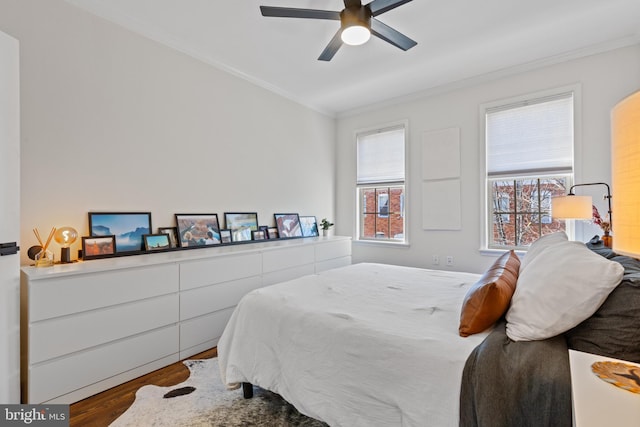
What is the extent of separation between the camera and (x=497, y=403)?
3.49 feet

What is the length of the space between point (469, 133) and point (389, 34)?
1964 mm

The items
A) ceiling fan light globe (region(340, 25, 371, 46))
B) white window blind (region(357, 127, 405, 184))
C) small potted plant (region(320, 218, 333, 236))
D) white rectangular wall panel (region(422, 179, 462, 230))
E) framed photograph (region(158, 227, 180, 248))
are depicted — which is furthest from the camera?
small potted plant (region(320, 218, 333, 236))

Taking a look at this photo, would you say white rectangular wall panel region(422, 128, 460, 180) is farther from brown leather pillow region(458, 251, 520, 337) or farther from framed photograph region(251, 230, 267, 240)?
brown leather pillow region(458, 251, 520, 337)

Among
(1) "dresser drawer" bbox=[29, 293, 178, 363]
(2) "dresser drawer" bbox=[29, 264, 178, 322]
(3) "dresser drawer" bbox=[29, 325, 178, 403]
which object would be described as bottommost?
(3) "dresser drawer" bbox=[29, 325, 178, 403]

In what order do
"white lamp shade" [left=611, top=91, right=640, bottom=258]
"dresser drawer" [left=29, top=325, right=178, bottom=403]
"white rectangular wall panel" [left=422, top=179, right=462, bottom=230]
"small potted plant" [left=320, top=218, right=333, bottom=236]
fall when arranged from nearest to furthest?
"white lamp shade" [left=611, top=91, right=640, bottom=258], "dresser drawer" [left=29, top=325, right=178, bottom=403], "white rectangular wall panel" [left=422, top=179, right=462, bottom=230], "small potted plant" [left=320, top=218, right=333, bottom=236]

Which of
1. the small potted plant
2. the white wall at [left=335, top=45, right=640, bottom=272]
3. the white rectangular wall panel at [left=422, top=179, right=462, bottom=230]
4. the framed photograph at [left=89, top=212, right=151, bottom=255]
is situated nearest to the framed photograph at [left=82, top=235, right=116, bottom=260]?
the framed photograph at [left=89, top=212, right=151, bottom=255]

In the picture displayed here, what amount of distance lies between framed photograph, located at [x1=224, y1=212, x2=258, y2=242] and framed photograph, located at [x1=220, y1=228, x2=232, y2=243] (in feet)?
0.15

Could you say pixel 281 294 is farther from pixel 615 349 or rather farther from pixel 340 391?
pixel 615 349

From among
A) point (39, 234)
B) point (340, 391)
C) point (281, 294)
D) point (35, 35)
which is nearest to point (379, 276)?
point (281, 294)

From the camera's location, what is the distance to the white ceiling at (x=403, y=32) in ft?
8.04

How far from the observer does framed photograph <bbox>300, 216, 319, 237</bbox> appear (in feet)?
14.5

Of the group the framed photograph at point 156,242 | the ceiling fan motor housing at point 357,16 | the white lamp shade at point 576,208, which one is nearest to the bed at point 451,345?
the white lamp shade at point 576,208

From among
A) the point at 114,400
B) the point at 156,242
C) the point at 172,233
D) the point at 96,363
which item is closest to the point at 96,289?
the point at 96,363

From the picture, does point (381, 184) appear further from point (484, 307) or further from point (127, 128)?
point (484, 307)
